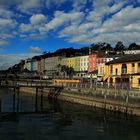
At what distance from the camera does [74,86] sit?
239ft

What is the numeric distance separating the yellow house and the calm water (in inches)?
662

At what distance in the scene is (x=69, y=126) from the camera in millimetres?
39094

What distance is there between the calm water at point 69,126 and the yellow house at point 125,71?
1683 centimetres

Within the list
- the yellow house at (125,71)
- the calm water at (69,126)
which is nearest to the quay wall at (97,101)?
the calm water at (69,126)

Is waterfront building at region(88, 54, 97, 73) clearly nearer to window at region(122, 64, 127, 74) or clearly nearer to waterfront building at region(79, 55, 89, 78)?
waterfront building at region(79, 55, 89, 78)

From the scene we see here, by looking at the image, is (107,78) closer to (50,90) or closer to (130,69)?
(130,69)

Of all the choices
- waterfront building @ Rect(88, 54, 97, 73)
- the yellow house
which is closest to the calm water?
the yellow house

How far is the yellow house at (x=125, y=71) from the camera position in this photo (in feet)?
214

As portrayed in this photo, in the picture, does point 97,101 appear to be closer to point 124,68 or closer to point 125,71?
point 125,71

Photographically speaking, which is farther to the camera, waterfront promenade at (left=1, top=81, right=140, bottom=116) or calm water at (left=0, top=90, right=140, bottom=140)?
waterfront promenade at (left=1, top=81, right=140, bottom=116)

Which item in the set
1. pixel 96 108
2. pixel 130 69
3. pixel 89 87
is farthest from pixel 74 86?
pixel 96 108

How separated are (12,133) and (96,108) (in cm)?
2212

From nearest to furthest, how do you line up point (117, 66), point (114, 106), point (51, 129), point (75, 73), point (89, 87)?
point (51, 129)
point (114, 106)
point (89, 87)
point (117, 66)
point (75, 73)

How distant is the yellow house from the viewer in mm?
65125
